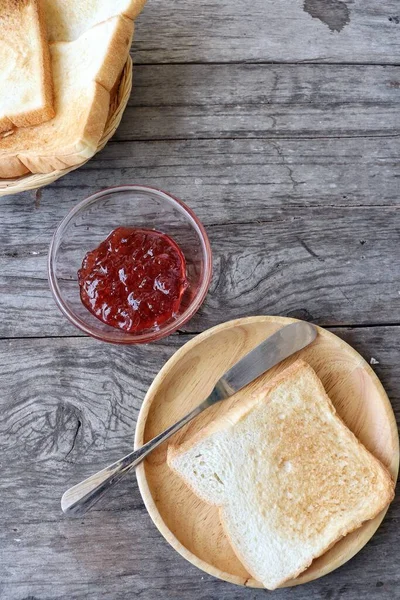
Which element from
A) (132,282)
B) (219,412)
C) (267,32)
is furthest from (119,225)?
(267,32)

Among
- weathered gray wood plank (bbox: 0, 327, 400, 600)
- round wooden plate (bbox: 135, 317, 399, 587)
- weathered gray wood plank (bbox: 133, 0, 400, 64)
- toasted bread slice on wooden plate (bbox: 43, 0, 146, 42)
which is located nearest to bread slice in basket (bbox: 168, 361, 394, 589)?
round wooden plate (bbox: 135, 317, 399, 587)

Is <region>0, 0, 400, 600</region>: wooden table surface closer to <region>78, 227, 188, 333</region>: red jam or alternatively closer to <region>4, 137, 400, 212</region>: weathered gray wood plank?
<region>4, 137, 400, 212</region>: weathered gray wood plank

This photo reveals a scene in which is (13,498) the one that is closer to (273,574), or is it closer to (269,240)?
(273,574)

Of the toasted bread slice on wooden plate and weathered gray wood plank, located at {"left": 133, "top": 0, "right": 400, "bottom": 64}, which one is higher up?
the toasted bread slice on wooden plate

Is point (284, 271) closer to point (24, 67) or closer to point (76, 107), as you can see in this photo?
point (76, 107)

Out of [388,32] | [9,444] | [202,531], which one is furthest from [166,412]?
[388,32]

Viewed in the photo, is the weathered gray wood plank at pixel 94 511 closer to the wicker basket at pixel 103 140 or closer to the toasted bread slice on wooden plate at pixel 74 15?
the wicker basket at pixel 103 140
